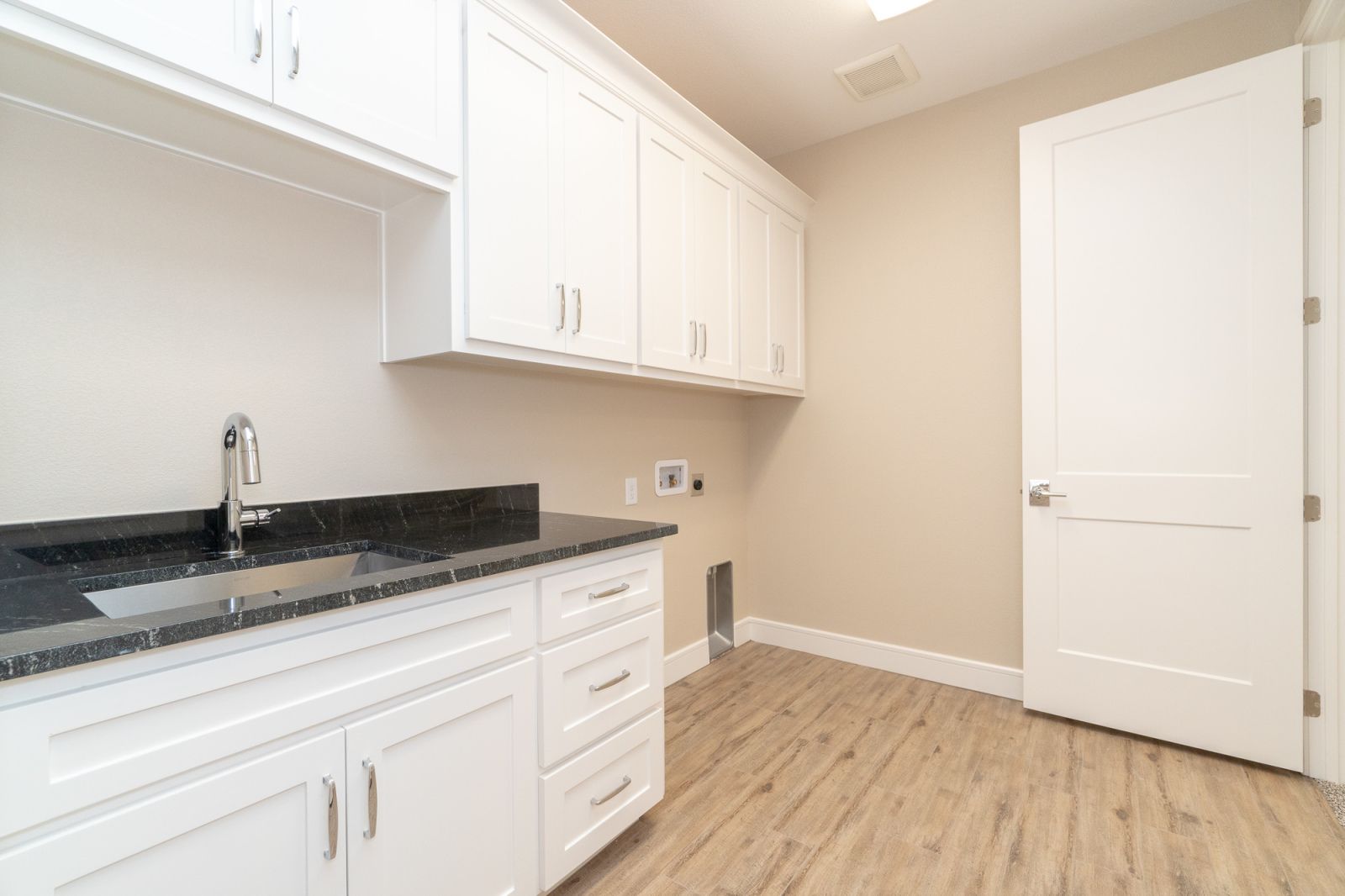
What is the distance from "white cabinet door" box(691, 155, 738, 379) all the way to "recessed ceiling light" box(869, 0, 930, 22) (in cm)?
77

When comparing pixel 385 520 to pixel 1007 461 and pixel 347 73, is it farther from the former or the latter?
pixel 1007 461

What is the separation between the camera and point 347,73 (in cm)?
136

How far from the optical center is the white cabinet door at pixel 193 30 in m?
1.02

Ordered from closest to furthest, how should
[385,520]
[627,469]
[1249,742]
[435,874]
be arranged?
[435,874], [385,520], [1249,742], [627,469]

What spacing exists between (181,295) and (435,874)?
1408mm

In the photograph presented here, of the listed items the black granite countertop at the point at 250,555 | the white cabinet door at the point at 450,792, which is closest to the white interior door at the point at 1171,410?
the black granite countertop at the point at 250,555

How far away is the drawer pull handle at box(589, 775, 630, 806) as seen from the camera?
1591 millimetres

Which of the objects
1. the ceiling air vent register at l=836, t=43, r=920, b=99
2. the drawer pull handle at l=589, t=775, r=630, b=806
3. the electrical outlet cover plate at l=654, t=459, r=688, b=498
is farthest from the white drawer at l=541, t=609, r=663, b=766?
the ceiling air vent register at l=836, t=43, r=920, b=99

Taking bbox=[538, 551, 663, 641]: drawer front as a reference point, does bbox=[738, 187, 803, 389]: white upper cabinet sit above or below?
above

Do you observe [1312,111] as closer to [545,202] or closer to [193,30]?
[545,202]

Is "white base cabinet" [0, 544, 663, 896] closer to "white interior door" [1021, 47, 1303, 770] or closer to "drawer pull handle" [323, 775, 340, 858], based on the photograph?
"drawer pull handle" [323, 775, 340, 858]

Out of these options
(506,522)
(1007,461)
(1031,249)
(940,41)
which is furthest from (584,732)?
(940,41)

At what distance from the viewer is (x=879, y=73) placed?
8.73 ft

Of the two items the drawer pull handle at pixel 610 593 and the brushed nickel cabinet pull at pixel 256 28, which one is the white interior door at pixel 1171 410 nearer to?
the drawer pull handle at pixel 610 593
